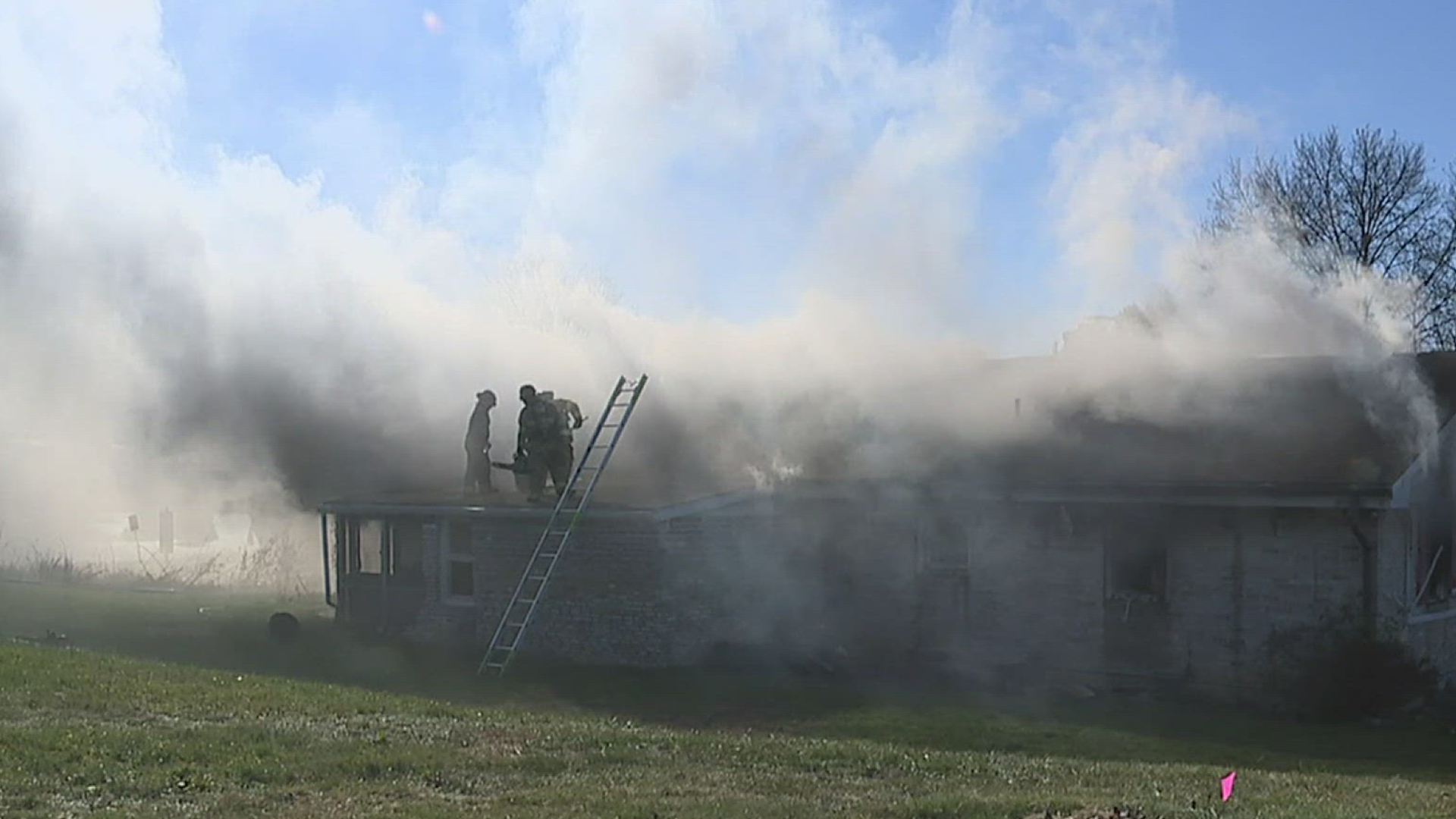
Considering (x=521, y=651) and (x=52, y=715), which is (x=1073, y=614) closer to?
(x=521, y=651)

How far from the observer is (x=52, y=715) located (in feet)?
43.5

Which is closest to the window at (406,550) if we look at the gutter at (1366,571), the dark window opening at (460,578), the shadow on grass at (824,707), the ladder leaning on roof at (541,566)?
the dark window opening at (460,578)

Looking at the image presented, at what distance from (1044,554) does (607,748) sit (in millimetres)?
9697

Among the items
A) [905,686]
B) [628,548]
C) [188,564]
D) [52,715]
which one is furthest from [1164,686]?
[188,564]

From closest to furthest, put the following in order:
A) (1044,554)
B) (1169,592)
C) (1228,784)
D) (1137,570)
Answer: (1228,784), (1169,592), (1137,570), (1044,554)

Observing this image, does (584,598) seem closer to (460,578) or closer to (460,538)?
(460,578)

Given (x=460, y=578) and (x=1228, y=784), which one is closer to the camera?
(x=1228, y=784)

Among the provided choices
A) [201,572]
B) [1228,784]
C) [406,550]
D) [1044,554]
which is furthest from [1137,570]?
[201,572]

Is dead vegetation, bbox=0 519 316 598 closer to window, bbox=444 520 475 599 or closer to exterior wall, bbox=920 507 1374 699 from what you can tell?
window, bbox=444 520 475 599

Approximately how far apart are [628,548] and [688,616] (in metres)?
1.20

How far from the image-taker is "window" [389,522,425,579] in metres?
23.6

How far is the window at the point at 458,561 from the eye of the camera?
22.5 meters

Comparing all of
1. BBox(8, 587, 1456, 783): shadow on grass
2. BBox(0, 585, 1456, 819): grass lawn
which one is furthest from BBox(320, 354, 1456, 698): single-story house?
BBox(0, 585, 1456, 819): grass lawn

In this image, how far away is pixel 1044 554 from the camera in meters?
20.3
